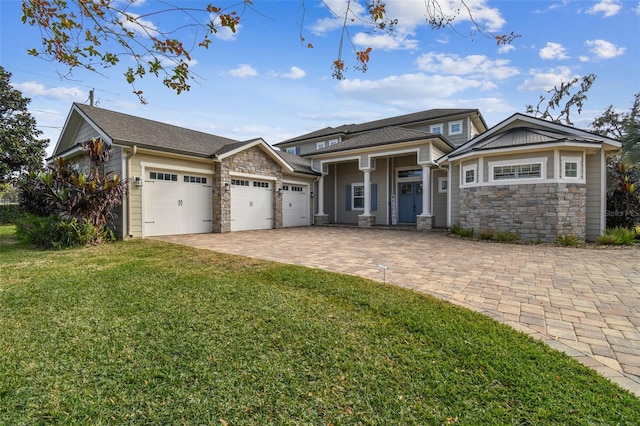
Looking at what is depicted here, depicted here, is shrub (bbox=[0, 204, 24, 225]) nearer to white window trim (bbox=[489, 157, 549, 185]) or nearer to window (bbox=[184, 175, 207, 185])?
window (bbox=[184, 175, 207, 185])

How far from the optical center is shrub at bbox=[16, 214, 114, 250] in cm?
812

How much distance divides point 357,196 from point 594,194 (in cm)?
1016

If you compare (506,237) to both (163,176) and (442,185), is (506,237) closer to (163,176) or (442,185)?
(442,185)

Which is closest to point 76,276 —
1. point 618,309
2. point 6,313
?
point 6,313

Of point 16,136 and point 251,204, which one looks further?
point 16,136

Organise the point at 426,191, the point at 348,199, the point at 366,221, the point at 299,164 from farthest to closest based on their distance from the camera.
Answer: the point at 348,199 → the point at 299,164 → the point at 366,221 → the point at 426,191

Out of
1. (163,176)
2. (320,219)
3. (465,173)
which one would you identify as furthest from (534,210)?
(163,176)


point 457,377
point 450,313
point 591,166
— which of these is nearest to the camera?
point 457,377

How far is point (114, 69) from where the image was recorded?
3.33 m

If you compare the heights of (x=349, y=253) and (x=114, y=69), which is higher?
(x=114, y=69)

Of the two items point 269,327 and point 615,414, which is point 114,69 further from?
point 615,414

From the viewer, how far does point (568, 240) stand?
8789 millimetres

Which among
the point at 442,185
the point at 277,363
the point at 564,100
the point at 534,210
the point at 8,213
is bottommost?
the point at 277,363

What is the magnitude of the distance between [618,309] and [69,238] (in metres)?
11.4
